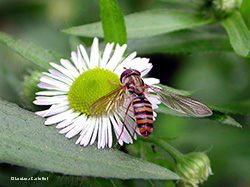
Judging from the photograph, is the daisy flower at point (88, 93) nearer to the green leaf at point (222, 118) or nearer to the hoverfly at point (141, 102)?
the hoverfly at point (141, 102)

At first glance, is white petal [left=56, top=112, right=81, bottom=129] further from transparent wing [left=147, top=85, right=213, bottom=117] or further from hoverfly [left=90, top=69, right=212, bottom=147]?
transparent wing [left=147, top=85, right=213, bottom=117]

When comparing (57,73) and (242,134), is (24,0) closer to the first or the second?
(57,73)

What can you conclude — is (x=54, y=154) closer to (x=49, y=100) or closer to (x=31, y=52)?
(x=49, y=100)

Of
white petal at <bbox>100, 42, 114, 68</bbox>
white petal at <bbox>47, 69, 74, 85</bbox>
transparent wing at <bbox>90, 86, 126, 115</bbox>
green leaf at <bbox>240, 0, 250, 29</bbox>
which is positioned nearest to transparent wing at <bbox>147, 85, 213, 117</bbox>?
transparent wing at <bbox>90, 86, 126, 115</bbox>

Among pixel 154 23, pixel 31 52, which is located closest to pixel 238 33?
pixel 154 23

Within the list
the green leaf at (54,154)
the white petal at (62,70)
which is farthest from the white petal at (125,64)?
the green leaf at (54,154)

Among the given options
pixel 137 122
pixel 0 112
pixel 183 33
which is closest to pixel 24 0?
pixel 183 33
